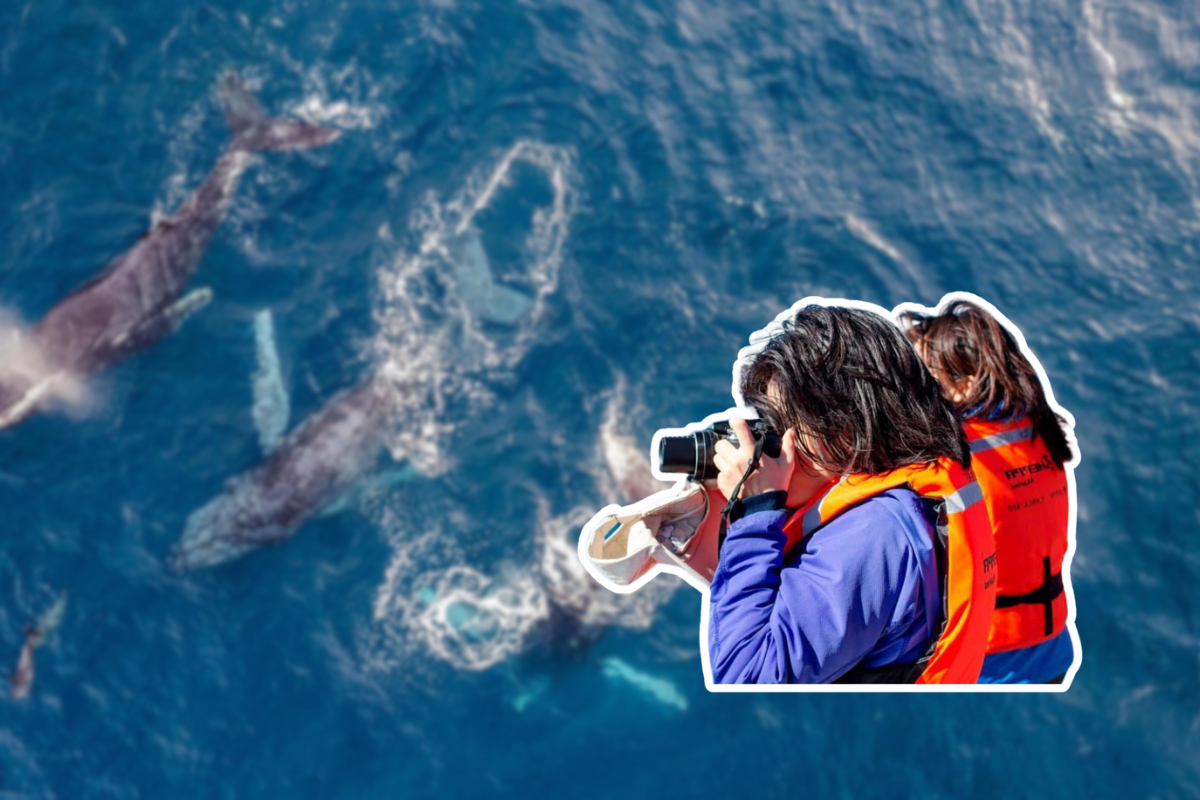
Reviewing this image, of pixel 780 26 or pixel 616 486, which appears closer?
pixel 616 486

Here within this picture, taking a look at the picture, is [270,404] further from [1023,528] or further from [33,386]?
[1023,528]

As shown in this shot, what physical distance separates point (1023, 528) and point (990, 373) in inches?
40.9

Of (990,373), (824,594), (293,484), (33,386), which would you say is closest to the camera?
(824,594)

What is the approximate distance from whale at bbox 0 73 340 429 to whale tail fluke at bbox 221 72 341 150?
0.05 ft

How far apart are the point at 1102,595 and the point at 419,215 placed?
Result: 10547mm

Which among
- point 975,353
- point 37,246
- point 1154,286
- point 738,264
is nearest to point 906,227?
point 738,264

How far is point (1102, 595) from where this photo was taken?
1162 centimetres

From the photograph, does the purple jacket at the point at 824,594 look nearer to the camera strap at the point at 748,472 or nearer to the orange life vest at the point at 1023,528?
the camera strap at the point at 748,472

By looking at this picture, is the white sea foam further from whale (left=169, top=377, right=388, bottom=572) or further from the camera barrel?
the camera barrel

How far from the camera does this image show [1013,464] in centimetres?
607

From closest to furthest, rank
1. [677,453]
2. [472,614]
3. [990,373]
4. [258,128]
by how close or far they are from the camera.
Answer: [677,453] < [990,373] < [472,614] < [258,128]

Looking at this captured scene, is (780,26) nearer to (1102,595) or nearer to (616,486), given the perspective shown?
(616,486)

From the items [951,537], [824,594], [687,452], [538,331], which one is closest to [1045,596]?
[951,537]

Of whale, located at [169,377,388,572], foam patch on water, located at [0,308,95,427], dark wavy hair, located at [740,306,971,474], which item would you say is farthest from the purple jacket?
foam patch on water, located at [0,308,95,427]
